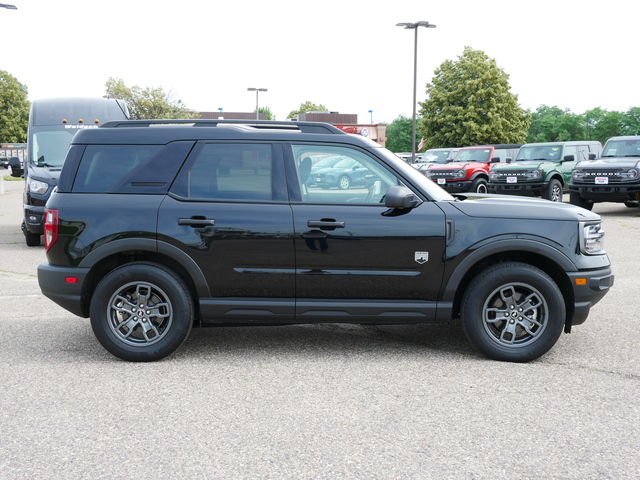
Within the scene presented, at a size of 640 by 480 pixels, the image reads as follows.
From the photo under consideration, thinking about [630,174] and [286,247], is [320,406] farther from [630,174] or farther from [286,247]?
[630,174]

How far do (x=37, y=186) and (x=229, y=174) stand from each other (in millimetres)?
7725

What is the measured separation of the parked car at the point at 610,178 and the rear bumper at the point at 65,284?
14.4 meters

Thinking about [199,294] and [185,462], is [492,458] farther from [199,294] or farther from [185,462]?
[199,294]

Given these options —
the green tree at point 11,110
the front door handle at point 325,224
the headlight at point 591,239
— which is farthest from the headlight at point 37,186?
the green tree at point 11,110

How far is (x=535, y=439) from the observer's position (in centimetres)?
374

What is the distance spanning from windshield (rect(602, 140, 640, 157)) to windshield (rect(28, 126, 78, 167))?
13.0 meters

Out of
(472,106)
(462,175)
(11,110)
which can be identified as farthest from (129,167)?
(11,110)

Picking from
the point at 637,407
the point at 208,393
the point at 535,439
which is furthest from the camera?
the point at 208,393

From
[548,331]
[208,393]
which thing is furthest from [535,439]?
[208,393]

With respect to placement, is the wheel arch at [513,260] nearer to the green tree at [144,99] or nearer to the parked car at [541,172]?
the parked car at [541,172]

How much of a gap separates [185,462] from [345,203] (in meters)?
2.34

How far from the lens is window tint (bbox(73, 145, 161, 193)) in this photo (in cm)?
531

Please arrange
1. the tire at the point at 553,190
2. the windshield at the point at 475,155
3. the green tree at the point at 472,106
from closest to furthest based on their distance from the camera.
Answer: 1. the tire at the point at 553,190
2. the windshield at the point at 475,155
3. the green tree at the point at 472,106

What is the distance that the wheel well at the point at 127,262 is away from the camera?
529 centimetres
